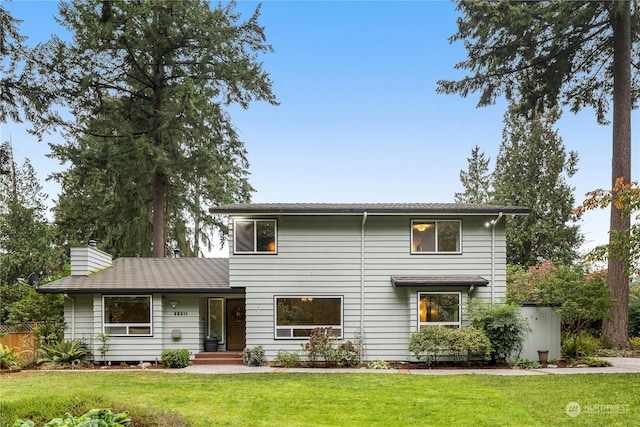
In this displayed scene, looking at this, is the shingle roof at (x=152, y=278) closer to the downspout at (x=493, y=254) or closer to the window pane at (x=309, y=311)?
the window pane at (x=309, y=311)

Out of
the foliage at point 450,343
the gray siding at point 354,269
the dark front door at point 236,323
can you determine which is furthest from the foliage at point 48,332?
the foliage at point 450,343

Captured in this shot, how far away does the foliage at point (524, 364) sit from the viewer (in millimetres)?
12559

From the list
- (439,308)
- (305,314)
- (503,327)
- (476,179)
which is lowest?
(503,327)

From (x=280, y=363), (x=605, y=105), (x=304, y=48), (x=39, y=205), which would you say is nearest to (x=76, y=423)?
(x=280, y=363)

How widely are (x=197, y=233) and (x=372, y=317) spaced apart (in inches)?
547

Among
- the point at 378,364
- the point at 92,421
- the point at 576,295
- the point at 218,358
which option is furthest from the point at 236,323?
the point at 92,421

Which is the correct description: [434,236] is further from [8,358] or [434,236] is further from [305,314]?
[8,358]

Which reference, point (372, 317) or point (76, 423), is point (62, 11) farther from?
point (76, 423)

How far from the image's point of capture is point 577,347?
1372 cm

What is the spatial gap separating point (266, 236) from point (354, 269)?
2.56m

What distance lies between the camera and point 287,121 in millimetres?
22797

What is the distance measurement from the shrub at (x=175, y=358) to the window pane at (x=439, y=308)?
247 inches

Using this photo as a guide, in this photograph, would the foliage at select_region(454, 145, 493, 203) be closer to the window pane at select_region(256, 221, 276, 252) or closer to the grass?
the window pane at select_region(256, 221, 276, 252)

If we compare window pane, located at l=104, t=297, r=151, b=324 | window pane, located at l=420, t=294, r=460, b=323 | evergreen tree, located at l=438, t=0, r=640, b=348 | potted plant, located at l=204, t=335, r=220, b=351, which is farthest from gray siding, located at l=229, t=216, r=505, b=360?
evergreen tree, located at l=438, t=0, r=640, b=348
